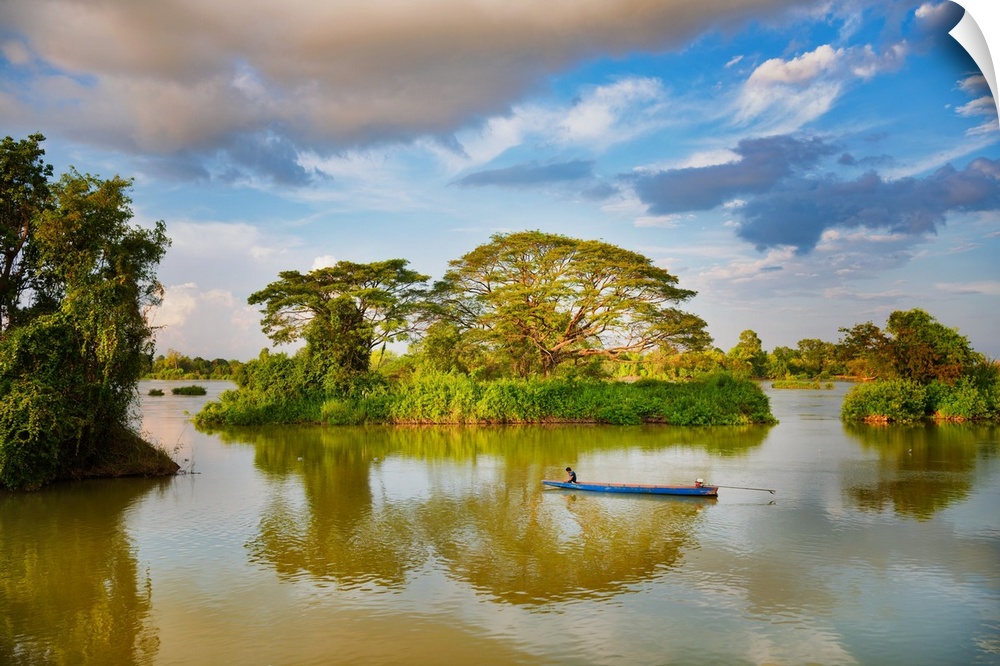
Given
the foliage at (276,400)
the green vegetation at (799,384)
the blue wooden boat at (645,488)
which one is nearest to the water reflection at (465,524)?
the blue wooden boat at (645,488)

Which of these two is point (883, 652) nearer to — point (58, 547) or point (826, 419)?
point (58, 547)

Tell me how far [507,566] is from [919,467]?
36.1 feet

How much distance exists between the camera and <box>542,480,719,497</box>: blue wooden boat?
11.5 metres

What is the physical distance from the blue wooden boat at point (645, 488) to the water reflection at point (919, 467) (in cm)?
244

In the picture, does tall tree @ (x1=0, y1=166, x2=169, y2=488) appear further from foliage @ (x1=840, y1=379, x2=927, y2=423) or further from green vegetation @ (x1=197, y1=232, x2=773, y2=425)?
foliage @ (x1=840, y1=379, x2=927, y2=423)

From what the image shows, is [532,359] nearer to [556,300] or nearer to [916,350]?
[556,300]

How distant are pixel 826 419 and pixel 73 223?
82.6 ft

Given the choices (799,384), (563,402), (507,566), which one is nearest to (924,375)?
(563,402)

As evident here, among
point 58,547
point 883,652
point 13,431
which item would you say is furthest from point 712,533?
point 13,431

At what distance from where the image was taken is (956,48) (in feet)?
16.1

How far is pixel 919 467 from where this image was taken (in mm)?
14727

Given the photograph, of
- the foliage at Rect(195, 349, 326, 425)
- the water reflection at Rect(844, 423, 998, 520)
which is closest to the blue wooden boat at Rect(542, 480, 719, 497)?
the water reflection at Rect(844, 423, 998, 520)

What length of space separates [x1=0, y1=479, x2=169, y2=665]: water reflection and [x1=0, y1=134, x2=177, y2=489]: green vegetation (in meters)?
1.52

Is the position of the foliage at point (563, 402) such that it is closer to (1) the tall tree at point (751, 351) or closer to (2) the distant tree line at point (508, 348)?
(2) the distant tree line at point (508, 348)
